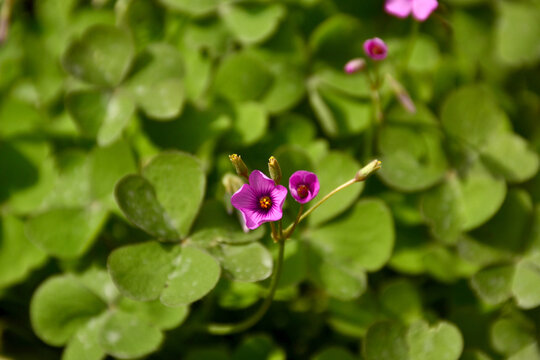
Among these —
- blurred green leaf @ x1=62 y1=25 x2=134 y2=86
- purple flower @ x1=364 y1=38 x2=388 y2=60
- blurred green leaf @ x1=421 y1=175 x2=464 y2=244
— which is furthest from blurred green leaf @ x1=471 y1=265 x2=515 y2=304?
blurred green leaf @ x1=62 y1=25 x2=134 y2=86

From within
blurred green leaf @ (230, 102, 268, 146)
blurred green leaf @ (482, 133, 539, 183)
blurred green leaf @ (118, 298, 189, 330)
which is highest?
blurred green leaf @ (230, 102, 268, 146)

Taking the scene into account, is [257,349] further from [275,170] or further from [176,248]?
[275,170]

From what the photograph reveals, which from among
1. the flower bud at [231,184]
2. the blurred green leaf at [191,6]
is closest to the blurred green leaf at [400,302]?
the flower bud at [231,184]

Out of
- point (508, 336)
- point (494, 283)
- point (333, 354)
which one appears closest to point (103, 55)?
point (333, 354)

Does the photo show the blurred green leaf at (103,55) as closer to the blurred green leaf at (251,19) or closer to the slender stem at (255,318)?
the blurred green leaf at (251,19)

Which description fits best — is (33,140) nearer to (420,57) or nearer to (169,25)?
(169,25)

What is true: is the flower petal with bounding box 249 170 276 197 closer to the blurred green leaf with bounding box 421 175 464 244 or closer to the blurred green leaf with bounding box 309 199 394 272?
the blurred green leaf with bounding box 309 199 394 272
